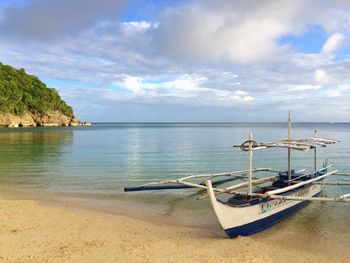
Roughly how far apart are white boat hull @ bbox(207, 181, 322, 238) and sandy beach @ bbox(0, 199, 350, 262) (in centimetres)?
38

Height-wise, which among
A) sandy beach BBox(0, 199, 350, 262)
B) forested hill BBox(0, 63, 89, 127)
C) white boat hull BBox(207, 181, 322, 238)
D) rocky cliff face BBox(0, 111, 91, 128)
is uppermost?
forested hill BBox(0, 63, 89, 127)

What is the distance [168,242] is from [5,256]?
4.58 m

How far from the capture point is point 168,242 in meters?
10.4

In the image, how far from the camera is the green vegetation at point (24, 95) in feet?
371

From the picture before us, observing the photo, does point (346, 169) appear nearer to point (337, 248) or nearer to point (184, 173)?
point (184, 173)

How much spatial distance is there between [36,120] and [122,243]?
436 ft

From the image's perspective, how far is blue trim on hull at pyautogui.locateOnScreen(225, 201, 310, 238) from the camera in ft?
35.5

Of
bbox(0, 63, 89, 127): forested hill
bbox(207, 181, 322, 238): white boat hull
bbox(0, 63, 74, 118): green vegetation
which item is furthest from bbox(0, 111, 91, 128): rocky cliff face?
bbox(207, 181, 322, 238): white boat hull

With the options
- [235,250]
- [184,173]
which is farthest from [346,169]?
[235,250]

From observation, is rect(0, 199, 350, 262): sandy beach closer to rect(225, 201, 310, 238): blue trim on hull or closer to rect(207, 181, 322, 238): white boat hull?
rect(225, 201, 310, 238): blue trim on hull

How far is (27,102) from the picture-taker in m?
125

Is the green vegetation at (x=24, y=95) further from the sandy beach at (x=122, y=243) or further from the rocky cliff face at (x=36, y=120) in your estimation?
the sandy beach at (x=122, y=243)

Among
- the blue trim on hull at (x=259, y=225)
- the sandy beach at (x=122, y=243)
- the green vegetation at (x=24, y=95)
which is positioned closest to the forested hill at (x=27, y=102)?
the green vegetation at (x=24, y=95)

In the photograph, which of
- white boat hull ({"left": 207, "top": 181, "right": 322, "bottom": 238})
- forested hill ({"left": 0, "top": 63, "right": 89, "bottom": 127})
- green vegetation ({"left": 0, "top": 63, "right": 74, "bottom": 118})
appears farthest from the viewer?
forested hill ({"left": 0, "top": 63, "right": 89, "bottom": 127})
